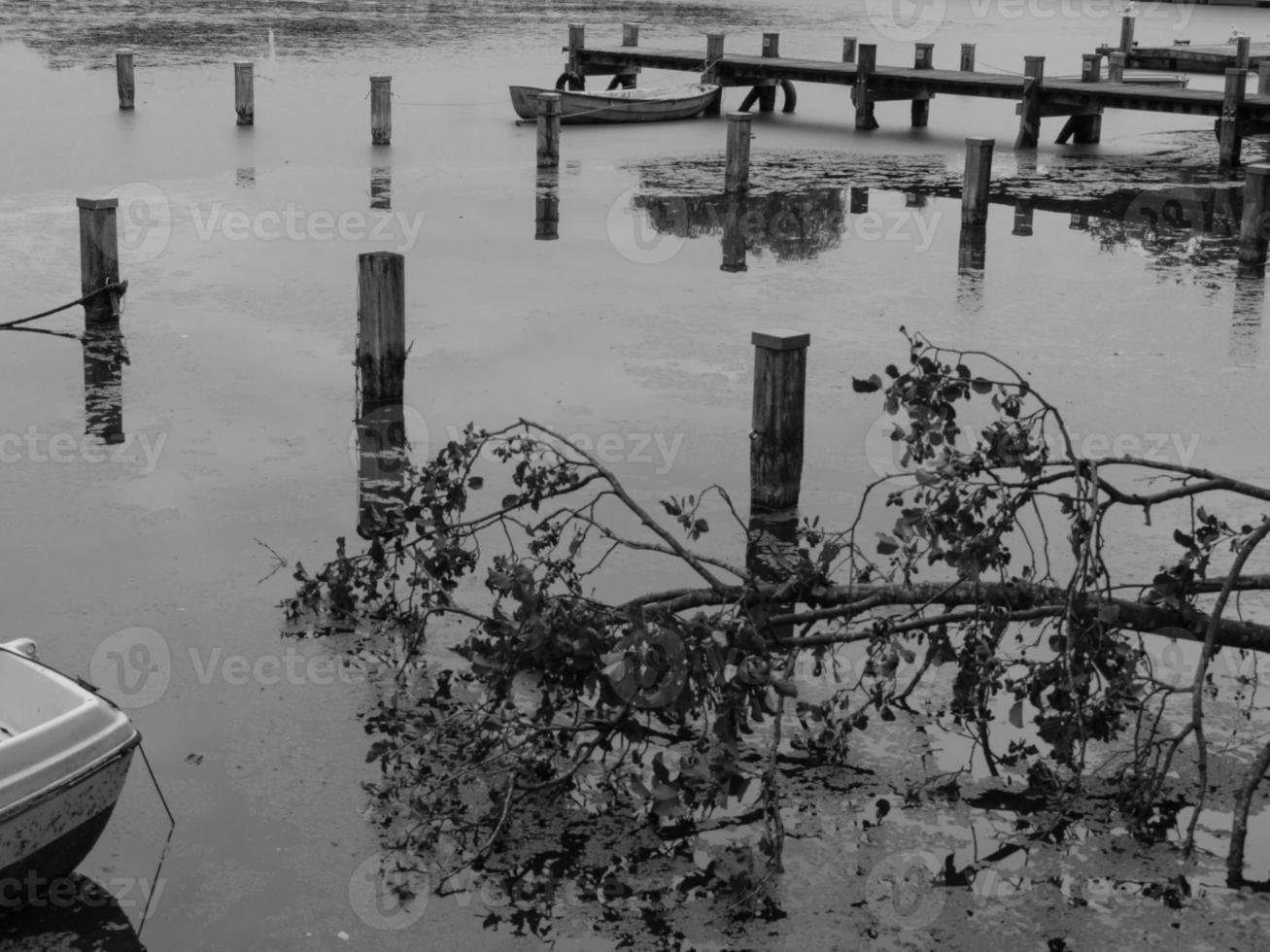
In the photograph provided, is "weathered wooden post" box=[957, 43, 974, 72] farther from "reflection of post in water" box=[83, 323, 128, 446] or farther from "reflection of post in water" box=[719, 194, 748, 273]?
"reflection of post in water" box=[83, 323, 128, 446]

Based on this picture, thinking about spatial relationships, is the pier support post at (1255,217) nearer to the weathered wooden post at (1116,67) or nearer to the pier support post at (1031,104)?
the pier support post at (1031,104)

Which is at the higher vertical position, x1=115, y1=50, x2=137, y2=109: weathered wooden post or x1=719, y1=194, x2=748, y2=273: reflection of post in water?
x1=115, y1=50, x2=137, y2=109: weathered wooden post

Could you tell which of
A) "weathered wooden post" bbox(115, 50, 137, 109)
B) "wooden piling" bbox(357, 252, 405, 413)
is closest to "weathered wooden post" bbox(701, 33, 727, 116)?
"weathered wooden post" bbox(115, 50, 137, 109)

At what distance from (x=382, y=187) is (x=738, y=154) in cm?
461

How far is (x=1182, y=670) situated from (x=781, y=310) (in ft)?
25.2

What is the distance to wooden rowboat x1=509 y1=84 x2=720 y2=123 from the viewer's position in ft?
93.8

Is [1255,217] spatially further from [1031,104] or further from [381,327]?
[1031,104]

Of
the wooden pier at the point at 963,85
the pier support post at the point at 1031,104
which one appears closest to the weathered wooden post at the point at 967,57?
the wooden pier at the point at 963,85

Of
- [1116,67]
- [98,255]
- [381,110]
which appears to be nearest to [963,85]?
[1116,67]

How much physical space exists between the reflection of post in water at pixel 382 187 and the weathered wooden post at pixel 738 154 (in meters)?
4.26

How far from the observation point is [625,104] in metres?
29.3

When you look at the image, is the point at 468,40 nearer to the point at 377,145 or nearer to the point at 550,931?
the point at 377,145

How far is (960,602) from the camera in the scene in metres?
6.57

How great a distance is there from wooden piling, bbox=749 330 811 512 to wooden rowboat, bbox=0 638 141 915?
4.56 metres
